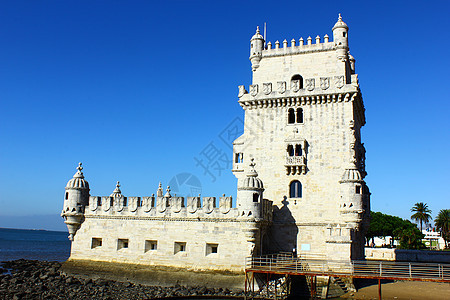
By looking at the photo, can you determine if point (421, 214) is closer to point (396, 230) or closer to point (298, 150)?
point (396, 230)

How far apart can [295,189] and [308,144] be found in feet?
12.6

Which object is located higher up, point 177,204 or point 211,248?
point 177,204

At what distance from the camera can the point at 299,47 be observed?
34.4 metres

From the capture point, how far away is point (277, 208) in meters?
32.2

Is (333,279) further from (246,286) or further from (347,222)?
(246,286)

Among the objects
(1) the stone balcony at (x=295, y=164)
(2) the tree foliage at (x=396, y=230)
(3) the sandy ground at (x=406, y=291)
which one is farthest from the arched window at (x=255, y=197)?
(2) the tree foliage at (x=396, y=230)

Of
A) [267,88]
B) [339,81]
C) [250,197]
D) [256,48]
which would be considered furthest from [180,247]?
[256,48]

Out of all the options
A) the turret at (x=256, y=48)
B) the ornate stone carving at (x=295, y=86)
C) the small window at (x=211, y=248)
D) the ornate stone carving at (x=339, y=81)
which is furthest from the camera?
the turret at (x=256, y=48)

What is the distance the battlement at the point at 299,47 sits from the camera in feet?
110

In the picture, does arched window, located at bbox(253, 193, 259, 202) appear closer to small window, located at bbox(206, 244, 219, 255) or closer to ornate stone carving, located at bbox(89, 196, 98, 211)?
small window, located at bbox(206, 244, 219, 255)

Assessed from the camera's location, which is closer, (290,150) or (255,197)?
(255,197)

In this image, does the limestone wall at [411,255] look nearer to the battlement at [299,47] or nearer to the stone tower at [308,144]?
Result: the stone tower at [308,144]

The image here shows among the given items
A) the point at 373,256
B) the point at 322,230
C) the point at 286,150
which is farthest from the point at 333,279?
the point at 373,256

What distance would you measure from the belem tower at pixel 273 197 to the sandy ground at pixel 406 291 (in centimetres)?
279
